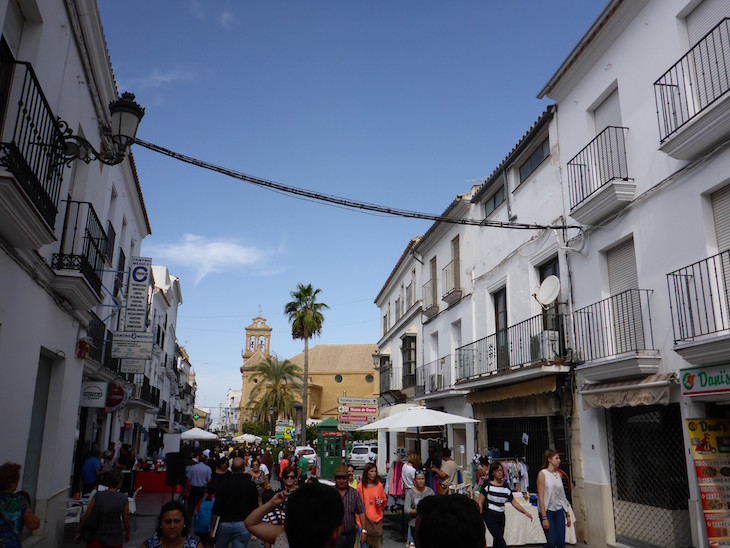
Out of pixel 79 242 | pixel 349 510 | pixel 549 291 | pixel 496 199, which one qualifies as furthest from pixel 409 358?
pixel 349 510

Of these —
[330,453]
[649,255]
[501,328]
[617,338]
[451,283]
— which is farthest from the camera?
[330,453]

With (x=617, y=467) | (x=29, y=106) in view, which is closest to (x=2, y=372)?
(x=29, y=106)

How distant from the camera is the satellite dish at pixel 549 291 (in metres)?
13.2

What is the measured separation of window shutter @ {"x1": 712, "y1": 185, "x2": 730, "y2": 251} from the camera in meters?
8.95

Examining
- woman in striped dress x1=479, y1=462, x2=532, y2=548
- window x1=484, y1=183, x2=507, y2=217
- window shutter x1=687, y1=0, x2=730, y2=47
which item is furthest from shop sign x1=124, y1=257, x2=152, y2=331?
window shutter x1=687, y1=0, x2=730, y2=47

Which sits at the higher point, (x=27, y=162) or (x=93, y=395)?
(x=27, y=162)

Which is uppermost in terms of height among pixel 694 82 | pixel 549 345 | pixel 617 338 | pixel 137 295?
pixel 694 82

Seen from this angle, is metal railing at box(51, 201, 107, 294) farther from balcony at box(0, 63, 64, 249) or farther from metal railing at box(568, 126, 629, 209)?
metal railing at box(568, 126, 629, 209)

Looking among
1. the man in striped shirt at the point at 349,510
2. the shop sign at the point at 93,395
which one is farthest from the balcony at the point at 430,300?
the man in striped shirt at the point at 349,510

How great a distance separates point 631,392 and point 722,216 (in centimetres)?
324

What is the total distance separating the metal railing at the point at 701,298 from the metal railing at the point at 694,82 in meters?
2.10

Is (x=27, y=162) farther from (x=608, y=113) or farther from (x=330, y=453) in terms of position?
(x=330, y=453)

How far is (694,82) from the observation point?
9422 millimetres

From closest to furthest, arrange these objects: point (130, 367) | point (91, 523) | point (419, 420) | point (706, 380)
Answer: point (91, 523)
point (706, 380)
point (419, 420)
point (130, 367)
